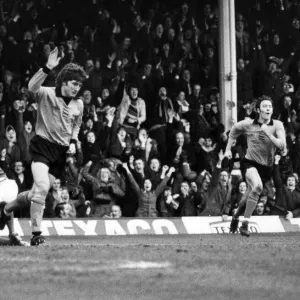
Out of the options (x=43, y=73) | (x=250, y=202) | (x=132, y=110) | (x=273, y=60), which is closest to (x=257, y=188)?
(x=250, y=202)

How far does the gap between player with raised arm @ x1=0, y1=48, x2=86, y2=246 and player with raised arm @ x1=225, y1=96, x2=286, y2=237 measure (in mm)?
4302

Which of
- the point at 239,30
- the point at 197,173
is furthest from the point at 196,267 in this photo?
the point at 239,30

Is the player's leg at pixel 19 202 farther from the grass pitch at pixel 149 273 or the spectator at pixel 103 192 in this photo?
the spectator at pixel 103 192

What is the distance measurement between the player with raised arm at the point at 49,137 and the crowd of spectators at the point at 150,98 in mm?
5614

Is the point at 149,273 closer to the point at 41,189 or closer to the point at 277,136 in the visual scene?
the point at 41,189

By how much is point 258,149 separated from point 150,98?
581 centimetres

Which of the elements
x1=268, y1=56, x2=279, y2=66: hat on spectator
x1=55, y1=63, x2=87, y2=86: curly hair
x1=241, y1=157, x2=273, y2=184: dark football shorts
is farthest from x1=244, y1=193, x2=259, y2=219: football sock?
x1=268, y1=56, x2=279, y2=66: hat on spectator

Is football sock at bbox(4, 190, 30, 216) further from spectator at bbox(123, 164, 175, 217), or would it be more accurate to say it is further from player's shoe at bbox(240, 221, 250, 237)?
spectator at bbox(123, 164, 175, 217)

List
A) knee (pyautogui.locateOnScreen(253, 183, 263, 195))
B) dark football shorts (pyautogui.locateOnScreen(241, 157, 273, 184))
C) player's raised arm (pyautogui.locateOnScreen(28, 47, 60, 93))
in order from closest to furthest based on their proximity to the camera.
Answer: player's raised arm (pyautogui.locateOnScreen(28, 47, 60, 93)) → knee (pyautogui.locateOnScreen(253, 183, 263, 195)) → dark football shorts (pyautogui.locateOnScreen(241, 157, 273, 184))

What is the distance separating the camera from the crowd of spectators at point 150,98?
20.1 metres

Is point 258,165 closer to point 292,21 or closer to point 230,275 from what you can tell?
point 230,275

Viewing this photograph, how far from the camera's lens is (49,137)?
13.1m

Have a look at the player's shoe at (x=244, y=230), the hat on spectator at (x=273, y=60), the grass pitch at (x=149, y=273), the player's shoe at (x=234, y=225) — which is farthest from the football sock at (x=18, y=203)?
the hat on spectator at (x=273, y=60)

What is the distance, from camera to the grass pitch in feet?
25.2
